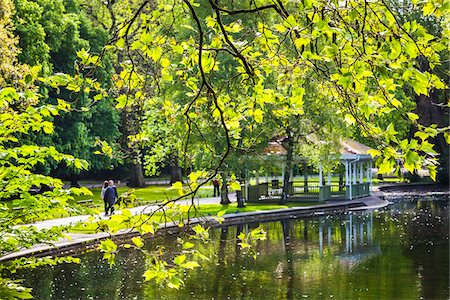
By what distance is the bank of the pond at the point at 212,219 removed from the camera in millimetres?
20266

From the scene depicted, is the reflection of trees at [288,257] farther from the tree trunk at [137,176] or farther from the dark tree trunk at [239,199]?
the tree trunk at [137,176]

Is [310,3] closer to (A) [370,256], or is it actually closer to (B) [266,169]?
(A) [370,256]

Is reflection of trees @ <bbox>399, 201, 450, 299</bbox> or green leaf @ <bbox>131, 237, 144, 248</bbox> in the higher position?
green leaf @ <bbox>131, 237, 144, 248</bbox>

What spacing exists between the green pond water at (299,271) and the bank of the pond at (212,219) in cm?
59

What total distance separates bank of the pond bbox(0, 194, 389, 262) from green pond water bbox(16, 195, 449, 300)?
0.59 metres

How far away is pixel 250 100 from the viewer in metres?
5.71

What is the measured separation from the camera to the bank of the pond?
20.3 meters

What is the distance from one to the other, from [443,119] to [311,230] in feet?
105

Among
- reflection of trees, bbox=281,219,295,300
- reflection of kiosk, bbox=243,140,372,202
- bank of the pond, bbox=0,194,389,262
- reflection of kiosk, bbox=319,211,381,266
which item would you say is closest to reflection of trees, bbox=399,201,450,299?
reflection of kiosk, bbox=319,211,381,266

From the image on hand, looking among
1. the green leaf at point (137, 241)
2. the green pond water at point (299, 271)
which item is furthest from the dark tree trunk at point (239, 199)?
the green leaf at point (137, 241)

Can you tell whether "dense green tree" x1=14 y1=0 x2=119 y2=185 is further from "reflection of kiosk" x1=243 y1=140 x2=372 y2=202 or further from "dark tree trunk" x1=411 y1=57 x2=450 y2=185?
"dark tree trunk" x1=411 y1=57 x2=450 y2=185

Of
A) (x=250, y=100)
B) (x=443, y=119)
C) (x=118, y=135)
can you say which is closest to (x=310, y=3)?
(x=250, y=100)

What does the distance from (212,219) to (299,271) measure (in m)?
7.52

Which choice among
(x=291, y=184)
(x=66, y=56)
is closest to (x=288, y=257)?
(x=291, y=184)
